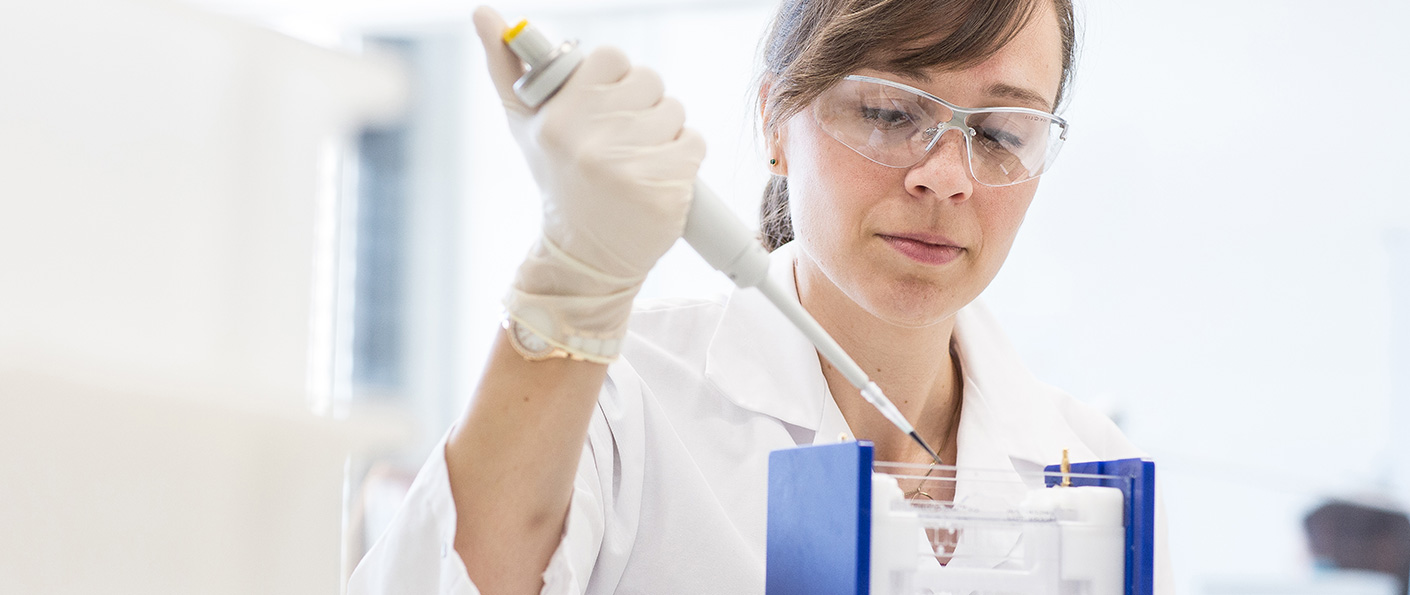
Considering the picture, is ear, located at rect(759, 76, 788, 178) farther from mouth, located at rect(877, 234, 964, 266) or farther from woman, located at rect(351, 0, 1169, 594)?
mouth, located at rect(877, 234, 964, 266)

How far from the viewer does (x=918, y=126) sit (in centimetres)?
111

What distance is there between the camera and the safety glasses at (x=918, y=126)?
43.6 inches

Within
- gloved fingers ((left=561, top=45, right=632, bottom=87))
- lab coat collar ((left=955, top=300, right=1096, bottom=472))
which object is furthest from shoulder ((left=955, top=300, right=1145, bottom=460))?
gloved fingers ((left=561, top=45, right=632, bottom=87))

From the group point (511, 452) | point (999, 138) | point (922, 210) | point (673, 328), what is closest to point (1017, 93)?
point (999, 138)

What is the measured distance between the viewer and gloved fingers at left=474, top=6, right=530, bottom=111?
2.28 feet

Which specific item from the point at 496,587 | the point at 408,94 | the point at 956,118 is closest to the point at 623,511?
the point at 496,587

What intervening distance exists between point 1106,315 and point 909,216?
8.82ft

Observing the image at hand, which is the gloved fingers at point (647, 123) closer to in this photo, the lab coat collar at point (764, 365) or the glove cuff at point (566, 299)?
the glove cuff at point (566, 299)

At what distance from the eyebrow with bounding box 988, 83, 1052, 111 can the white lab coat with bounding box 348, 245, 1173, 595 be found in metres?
0.34

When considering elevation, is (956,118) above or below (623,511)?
above

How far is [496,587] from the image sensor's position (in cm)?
80

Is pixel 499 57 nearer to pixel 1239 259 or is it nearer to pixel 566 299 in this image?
pixel 566 299

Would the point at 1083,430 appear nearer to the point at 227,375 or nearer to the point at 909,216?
the point at 909,216

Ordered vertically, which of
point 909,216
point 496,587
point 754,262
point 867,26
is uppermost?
point 867,26
